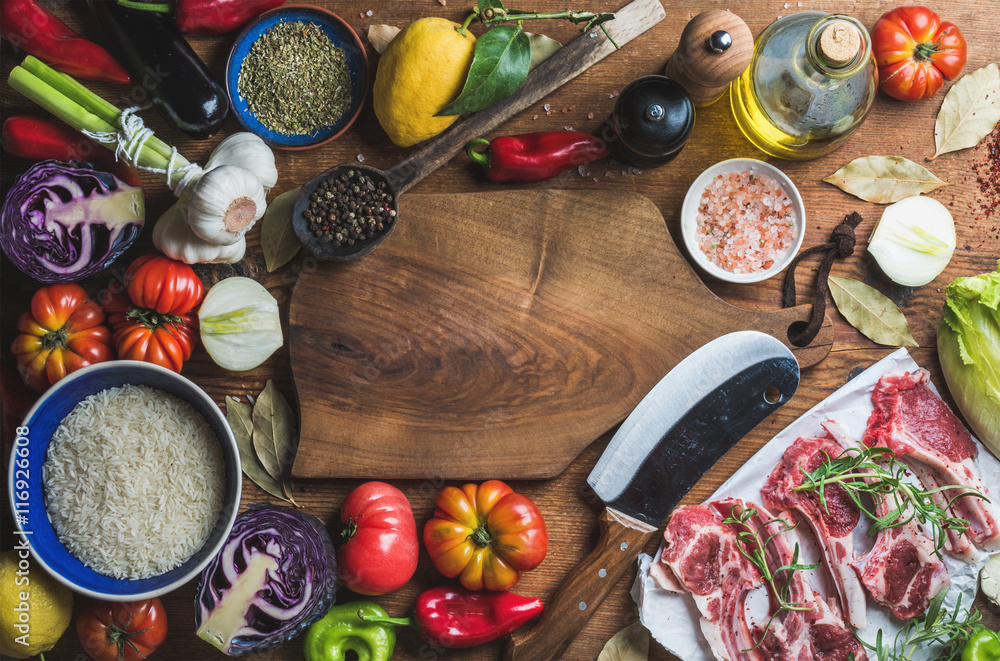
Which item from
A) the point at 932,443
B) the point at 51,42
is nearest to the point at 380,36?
the point at 51,42

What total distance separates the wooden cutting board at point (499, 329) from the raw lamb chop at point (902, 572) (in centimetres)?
70

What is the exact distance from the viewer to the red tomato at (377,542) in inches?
63.3

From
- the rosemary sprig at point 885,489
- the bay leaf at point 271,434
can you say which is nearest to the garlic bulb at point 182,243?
the bay leaf at point 271,434

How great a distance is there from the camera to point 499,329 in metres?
1.74

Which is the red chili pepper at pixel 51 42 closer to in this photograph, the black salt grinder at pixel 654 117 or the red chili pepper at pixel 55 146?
the red chili pepper at pixel 55 146

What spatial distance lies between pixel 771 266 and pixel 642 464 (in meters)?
0.66

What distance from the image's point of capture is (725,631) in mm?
1741

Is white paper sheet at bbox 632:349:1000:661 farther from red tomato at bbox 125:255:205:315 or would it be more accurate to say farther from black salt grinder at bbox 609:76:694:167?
red tomato at bbox 125:255:205:315

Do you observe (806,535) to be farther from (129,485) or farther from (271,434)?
(129,485)

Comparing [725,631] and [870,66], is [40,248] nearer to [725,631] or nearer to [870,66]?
[725,631]

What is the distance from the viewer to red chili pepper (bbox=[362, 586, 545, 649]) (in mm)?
1675

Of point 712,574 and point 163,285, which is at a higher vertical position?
point 163,285

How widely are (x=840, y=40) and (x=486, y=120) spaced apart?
3.02 ft

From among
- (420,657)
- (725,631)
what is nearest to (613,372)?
(725,631)
